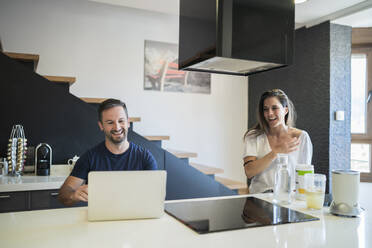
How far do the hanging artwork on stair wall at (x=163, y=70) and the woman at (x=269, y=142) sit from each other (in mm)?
2058

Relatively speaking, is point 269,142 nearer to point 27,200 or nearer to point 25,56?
Answer: point 27,200

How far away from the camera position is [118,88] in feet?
12.6

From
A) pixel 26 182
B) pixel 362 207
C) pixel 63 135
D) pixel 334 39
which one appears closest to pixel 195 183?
pixel 63 135

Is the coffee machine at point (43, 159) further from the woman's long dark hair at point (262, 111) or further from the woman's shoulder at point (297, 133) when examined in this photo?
the woman's shoulder at point (297, 133)

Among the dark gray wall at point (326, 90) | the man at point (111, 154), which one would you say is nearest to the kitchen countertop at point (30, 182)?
the man at point (111, 154)

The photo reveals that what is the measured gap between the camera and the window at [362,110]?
3.86 m

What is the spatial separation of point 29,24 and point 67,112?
53.5 inches

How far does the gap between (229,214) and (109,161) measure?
94cm

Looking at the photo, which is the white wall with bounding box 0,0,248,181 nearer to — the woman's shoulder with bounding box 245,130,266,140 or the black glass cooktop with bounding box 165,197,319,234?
the woman's shoulder with bounding box 245,130,266,140

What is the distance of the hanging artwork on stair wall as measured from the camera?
3.99 meters

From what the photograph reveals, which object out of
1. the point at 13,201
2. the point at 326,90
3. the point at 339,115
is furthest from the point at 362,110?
the point at 13,201

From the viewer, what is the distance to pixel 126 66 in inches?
153

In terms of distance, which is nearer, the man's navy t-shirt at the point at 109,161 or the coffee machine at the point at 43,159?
the man's navy t-shirt at the point at 109,161

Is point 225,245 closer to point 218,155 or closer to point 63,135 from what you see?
point 63,135
